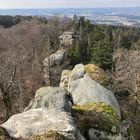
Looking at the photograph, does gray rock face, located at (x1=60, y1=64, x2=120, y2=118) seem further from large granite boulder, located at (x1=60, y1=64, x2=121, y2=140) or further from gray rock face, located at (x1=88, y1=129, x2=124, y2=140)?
gray rock face, located at (x1=88, y1=129, x2=124, y2=140)

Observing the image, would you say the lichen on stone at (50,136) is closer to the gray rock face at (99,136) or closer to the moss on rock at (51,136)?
the moss on rock at (51,136)

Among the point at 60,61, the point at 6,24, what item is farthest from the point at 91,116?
the point at 6,24

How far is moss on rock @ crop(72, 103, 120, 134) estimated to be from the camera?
11164mm

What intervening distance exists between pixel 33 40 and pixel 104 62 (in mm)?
28625

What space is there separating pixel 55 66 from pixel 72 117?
3893 cm

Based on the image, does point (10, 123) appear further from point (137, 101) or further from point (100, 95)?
point (137, 101)

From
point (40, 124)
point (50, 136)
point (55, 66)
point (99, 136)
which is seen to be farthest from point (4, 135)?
point (55, 66)

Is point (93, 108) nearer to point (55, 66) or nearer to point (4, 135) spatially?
point (4, 135)

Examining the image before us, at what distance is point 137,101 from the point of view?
35312 mm

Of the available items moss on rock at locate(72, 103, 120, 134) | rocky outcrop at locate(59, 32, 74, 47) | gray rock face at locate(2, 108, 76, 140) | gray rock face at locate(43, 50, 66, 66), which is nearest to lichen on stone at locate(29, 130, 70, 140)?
gray rock face at locate(2, 108, 76, 140)

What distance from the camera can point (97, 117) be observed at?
1153 centimetres

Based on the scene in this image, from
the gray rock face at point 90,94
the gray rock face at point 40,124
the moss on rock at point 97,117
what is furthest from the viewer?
the gray rock face at point 90,94

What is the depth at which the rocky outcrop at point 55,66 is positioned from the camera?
4493 centimetres

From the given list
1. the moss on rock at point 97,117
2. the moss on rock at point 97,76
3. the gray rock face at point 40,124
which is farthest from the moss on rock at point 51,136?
the moss on rock at point 97,76
